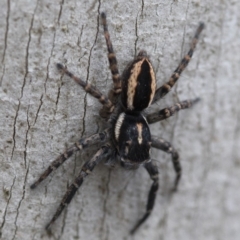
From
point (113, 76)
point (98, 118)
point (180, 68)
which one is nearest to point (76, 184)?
point (98, 118)

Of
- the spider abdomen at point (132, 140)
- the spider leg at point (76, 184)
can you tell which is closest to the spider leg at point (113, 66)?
Result: the spider abdomen at point (132, 140)

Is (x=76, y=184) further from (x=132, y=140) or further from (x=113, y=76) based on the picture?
(x=113, y=76)

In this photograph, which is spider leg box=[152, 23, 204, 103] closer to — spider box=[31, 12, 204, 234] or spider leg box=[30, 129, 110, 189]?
spider box=[31, 12, 204, 234]

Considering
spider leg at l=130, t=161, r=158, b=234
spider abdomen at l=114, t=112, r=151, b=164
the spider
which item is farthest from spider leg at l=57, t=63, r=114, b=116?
spider leg at l=130, t=161, r=158, b=234

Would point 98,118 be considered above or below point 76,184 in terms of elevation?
above

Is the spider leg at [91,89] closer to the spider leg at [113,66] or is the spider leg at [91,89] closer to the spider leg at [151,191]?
the spider leg at [113,66]
